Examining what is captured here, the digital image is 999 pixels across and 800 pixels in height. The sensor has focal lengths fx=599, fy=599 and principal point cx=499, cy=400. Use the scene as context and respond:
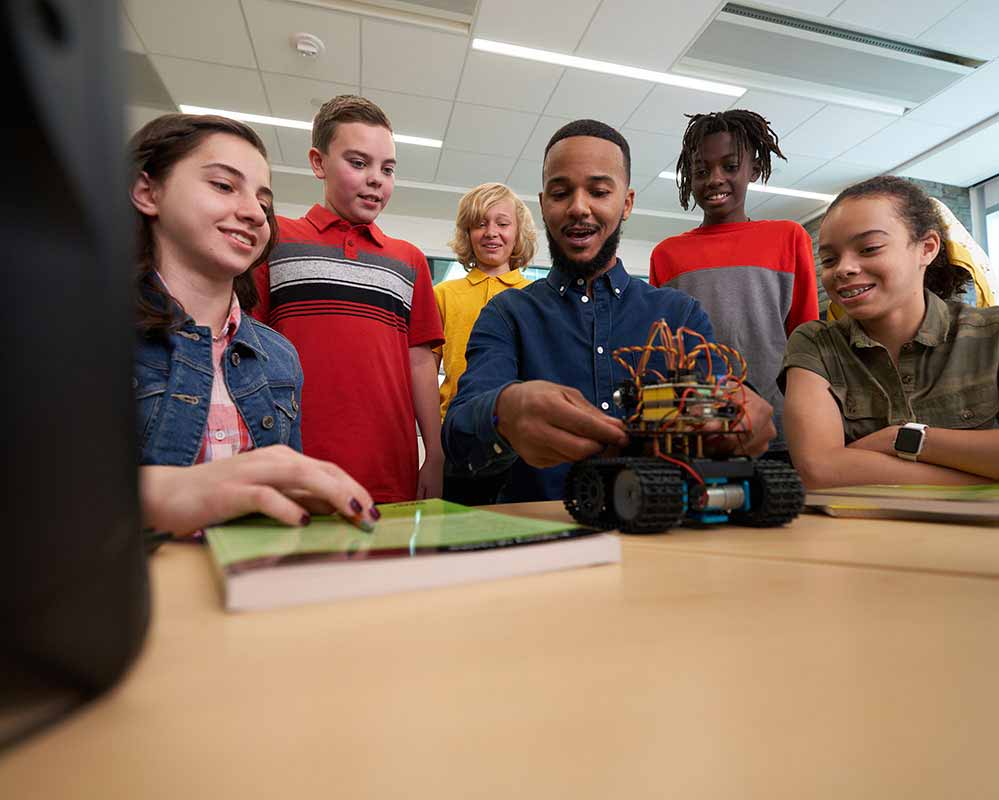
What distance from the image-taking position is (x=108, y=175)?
150 mm

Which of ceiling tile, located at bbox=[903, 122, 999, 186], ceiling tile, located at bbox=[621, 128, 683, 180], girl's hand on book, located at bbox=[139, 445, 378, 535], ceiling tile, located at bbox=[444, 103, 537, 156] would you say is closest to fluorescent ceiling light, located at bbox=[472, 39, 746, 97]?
ceiling tile, located at bbox=[621, 128, 683, 180]

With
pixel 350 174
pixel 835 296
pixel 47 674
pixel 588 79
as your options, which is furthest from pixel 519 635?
pixel 588 79

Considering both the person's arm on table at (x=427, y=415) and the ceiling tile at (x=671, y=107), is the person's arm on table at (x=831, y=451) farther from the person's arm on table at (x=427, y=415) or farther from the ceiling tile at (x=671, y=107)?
the ceiling tile at (x=671, y=107)

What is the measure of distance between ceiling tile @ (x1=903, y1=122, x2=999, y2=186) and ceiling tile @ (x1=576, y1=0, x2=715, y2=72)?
7.92ft

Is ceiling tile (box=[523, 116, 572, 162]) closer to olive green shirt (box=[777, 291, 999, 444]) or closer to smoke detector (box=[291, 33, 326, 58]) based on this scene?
smoke detector (box=[291, 33, 326, 58])

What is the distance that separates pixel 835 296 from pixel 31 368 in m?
1.39

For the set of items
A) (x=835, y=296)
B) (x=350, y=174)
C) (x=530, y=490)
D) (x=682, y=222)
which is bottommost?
(x=530, y=490)

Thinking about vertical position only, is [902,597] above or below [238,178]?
below

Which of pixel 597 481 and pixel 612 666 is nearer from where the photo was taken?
pixel 612 666

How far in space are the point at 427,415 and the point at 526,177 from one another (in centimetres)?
358

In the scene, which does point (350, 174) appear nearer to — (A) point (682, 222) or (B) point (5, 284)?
(B) point (5, 284)

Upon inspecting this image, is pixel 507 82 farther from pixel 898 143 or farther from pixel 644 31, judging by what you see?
pixel 898 143

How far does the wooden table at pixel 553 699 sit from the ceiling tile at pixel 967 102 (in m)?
4.41

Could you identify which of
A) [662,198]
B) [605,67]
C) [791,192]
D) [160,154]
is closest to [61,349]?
[160,154]
